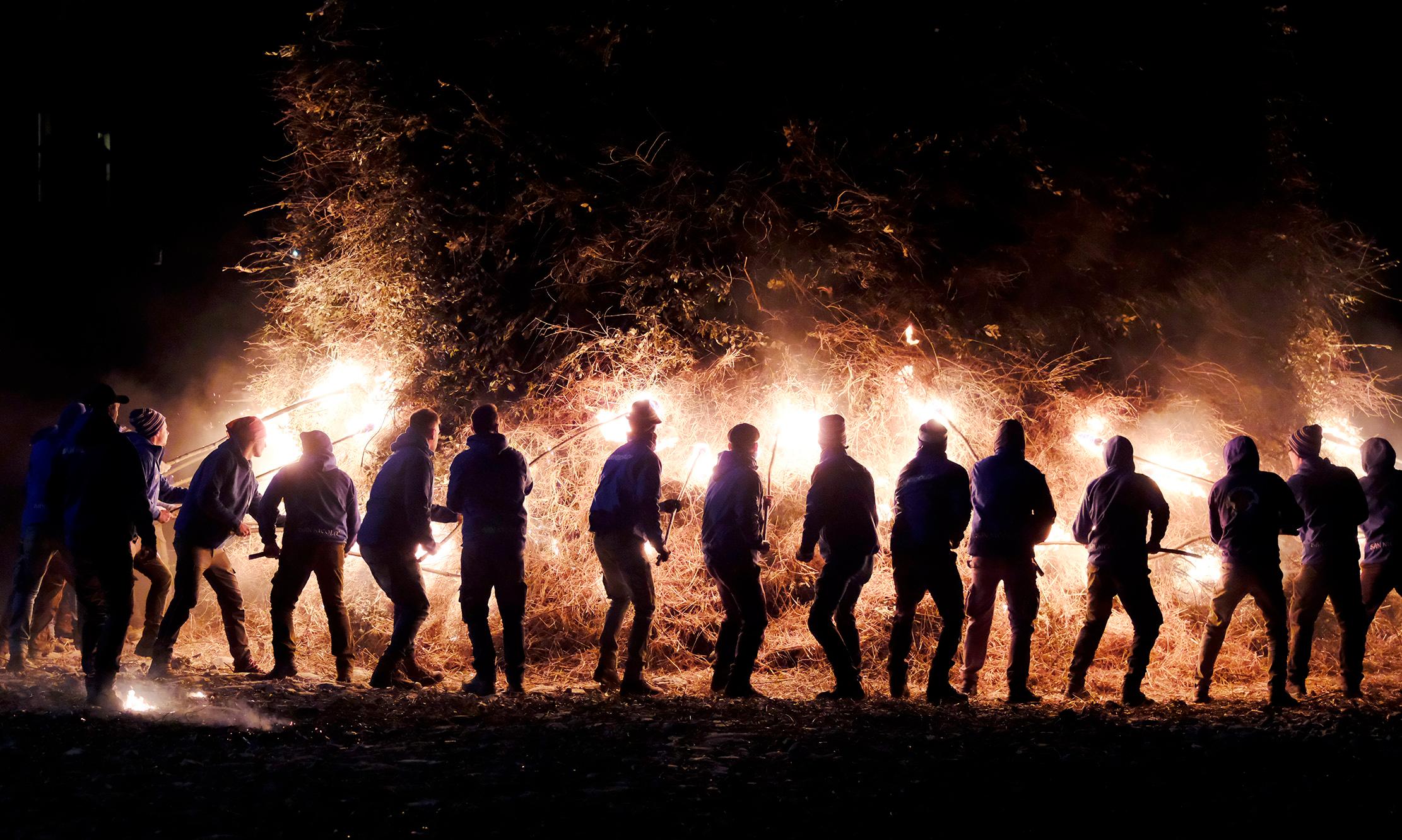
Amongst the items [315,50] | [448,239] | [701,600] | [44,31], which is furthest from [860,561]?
[44,31]

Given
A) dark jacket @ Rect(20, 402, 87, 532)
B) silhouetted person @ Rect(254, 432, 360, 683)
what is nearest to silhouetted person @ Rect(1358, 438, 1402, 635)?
silhouetted person @ Rect(254, 432, 360, 683)

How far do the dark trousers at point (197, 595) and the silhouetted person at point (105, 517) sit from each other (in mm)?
811

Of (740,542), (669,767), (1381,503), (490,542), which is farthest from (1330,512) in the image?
(490,542)

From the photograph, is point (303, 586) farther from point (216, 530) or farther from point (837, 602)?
point (837, 602)

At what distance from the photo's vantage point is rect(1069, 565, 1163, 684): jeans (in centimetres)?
694

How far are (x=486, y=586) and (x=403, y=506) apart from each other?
2.74 ft

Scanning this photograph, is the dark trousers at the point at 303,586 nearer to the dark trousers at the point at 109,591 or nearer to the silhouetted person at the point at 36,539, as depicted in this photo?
the dark trousers at the point at 109,591

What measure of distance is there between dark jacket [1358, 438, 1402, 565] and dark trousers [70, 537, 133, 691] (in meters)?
8.65

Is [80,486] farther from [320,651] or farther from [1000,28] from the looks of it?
[1000,28]

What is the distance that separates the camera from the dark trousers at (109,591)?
240 inches

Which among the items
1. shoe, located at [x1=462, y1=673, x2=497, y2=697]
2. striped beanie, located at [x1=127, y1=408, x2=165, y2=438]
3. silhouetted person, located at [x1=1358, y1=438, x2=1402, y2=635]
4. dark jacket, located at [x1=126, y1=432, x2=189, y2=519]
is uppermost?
striped beanie, located at [x1=127, y1=408, x2=165, y2=438]

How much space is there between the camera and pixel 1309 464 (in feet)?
25.2

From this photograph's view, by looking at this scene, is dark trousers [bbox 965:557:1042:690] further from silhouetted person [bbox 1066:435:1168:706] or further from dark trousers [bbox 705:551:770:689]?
dark trousers [bbox 705:551:770:689]

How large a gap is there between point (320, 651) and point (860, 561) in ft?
17.0
